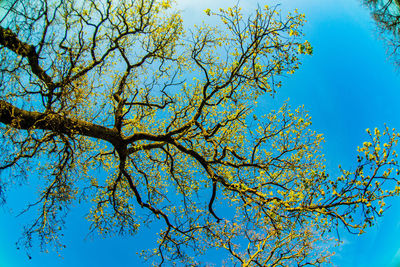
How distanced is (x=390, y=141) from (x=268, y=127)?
455 cm

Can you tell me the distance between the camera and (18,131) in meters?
6.57

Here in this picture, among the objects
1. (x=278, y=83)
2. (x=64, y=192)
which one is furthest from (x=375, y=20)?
(x=64, y=192)

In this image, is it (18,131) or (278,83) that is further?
(278,83)

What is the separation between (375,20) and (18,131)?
12958mm

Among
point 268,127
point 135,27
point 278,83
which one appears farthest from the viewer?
point 135,27

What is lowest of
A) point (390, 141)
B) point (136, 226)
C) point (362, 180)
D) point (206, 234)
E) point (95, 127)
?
point (362, 180)

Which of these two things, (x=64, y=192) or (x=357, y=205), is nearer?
(x=357, y=205)

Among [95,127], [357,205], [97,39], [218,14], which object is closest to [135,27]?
[97,39]

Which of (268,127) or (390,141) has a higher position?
(268,127)

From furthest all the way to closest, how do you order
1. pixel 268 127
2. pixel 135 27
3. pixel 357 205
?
pixel 135 27, pixel 268 127, pixel 357 205

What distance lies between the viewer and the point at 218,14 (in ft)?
27.3

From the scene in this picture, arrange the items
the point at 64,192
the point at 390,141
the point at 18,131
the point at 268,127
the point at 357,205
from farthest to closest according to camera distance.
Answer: the point at 268,127, the point at 64,192, the point at 18,131, the point at 357,205, the point at 390,141

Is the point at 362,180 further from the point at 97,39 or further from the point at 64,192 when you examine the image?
the point at 97,39

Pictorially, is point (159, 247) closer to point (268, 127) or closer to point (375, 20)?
point (268, 127)
